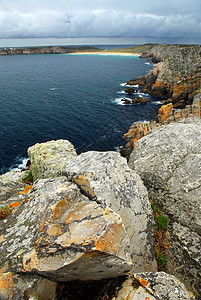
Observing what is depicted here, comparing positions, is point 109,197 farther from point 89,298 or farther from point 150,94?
point 150,94

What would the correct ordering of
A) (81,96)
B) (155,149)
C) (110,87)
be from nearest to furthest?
(155,149), (81,96), (110,87)

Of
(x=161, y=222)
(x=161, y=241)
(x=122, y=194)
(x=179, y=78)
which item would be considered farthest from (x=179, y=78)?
(x=122, y=194)

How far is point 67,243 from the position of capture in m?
6.66

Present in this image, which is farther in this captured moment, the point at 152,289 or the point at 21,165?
the point at 21,165

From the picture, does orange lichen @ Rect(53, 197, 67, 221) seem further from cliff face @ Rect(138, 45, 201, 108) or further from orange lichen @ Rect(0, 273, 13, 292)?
cliff face @ Rect(138, 45, 201, 108)

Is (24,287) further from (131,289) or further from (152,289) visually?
(152,289)

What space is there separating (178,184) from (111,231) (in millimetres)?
6359

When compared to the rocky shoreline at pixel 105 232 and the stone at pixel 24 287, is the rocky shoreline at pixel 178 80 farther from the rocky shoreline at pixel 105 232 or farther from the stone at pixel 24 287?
the stone at pixel 24 287

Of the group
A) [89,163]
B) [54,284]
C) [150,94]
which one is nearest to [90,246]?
[54,284]

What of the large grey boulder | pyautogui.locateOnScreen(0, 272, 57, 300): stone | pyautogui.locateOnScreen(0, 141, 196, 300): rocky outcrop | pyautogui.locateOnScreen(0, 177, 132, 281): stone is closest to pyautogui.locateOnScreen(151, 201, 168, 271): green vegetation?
the large grey boulder

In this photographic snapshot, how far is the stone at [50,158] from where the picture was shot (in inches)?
613

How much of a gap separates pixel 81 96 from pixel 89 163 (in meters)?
77.4

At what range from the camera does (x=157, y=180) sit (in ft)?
39.7

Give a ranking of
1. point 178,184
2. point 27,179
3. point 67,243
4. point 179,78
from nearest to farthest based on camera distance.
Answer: point 67,243, point 178,184, point 27,179, point 179,78
